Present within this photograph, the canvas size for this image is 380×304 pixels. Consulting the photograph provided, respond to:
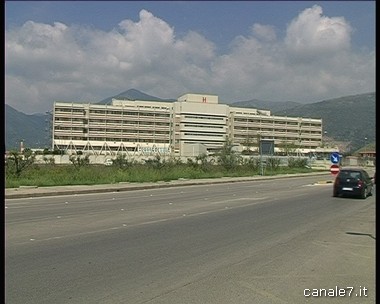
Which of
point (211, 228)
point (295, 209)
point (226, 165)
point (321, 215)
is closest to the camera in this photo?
point (211, 228)

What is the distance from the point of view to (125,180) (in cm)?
3950

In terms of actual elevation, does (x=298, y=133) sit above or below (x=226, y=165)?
above

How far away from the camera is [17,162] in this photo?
35.7 meters

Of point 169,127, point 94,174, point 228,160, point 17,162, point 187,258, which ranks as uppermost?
point 169,127

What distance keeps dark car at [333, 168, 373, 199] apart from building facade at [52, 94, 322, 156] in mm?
101279

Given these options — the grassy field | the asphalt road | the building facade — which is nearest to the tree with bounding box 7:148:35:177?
the grassy field

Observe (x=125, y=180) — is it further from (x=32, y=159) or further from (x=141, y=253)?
(x=141, y=253)

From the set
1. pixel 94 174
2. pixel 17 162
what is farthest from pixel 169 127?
pixel 17 162

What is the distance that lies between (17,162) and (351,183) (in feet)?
71.9

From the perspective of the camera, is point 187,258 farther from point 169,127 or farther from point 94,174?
point 169,127

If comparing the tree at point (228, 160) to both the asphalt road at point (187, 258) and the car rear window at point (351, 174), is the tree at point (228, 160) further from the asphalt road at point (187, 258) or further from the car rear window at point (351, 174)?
the asphalt road at point (187, 258)

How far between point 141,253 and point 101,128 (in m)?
138

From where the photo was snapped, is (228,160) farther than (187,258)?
Yes

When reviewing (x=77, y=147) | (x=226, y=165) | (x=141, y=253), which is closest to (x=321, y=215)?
(x=141, y=253)
